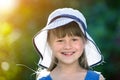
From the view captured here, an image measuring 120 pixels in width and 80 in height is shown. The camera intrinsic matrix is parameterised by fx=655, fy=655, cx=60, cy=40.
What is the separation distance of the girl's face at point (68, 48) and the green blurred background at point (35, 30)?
85.0 inches

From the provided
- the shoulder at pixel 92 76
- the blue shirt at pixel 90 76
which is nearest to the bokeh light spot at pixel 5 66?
the blue shirt at pixel 90 76

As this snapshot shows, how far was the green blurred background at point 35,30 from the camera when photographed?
738 cm

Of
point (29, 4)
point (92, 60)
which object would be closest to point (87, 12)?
point (29, 4)

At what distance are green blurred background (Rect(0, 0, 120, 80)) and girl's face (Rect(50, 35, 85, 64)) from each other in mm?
2158

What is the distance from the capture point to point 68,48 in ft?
16.7

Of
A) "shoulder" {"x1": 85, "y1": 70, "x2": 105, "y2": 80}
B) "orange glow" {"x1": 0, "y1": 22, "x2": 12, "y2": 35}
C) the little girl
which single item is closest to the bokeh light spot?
"orange glow" {"x1": 0, "y1": 22, "x2": 12, "y2": 35}

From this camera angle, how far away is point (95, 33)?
7.41 meters

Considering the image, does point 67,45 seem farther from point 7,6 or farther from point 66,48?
point 7,6

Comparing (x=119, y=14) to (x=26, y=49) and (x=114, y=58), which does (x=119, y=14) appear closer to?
(x=114, y=58)

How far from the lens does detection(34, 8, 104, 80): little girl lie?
5.07m

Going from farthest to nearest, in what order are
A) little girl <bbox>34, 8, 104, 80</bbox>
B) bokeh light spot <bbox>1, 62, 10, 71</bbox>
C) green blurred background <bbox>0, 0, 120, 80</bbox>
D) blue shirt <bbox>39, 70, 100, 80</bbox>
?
green blurred background <bbox>0, 0, 120, 80</bbox>, bokeh light spot <bbox>1, 62, 10, 71</bbox>, blue shirt <bbox>39, 70, 100, 80</bbox>, little girl <bbox>34, 8, 104, 80</bbox>

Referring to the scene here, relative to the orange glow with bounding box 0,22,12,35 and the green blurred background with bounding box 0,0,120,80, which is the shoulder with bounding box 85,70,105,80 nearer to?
the green blurred background with bounding box 0,0,120,80

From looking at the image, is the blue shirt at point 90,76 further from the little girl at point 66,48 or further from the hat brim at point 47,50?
the hat brim at point 47,50

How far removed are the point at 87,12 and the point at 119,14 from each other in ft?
1.23
